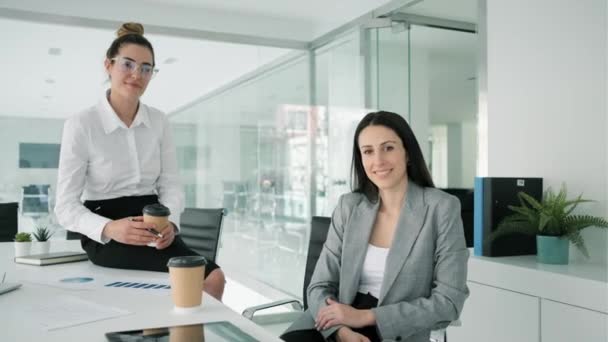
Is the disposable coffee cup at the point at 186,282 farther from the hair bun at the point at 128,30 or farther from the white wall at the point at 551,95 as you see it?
the white wall at the point at 551,95

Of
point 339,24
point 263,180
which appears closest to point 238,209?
point 263,180

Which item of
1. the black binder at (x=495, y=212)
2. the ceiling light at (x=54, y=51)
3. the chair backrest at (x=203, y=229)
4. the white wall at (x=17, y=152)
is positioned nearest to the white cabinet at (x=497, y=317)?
the black binder at (x=495, y=212)

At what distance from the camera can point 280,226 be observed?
17.6 feet

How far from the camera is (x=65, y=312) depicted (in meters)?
1.16

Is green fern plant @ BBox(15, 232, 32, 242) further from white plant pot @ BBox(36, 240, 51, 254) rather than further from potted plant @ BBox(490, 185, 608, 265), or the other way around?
potted plant @ BBox(490, 185, 608, 265)

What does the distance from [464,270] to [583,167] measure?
1.21 m

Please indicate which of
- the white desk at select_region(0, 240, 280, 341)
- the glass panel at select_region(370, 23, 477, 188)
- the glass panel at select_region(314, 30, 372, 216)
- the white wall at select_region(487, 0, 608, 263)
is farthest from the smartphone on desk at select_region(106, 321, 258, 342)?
the glass panel at select_region(314, 30, 372, 216)

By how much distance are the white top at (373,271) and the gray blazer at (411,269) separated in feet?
0.12

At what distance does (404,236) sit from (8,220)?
2432 mm

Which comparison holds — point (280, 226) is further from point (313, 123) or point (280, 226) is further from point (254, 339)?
point (254, 339)

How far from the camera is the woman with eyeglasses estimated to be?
67.3 inches

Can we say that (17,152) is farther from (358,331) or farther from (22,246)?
(358,331)

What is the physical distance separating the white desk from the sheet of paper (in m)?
0.02

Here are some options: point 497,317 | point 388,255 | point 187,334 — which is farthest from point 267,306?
point 187,334
